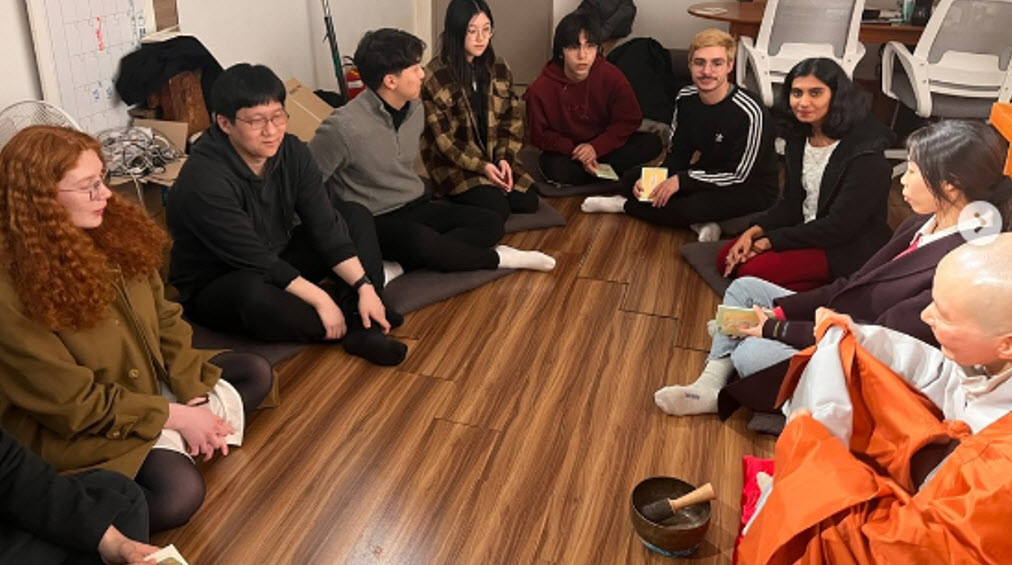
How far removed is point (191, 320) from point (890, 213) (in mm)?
2896

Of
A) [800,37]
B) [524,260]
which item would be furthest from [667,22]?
[524,260]

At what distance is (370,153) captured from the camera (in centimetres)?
313

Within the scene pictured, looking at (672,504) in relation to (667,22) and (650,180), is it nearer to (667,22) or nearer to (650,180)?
(650,180)

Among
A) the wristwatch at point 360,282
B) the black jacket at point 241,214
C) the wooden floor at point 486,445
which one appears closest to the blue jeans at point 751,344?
the wooden floor at point 486,445

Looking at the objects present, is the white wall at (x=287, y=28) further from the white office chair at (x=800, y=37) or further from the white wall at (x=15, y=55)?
the white office chair at (x=800, y=37)

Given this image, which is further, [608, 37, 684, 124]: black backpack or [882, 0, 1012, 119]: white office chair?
[608, 37, 684, 124]: black backpack

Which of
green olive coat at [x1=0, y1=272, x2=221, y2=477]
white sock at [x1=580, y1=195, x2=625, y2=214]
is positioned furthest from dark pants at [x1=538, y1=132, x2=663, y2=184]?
green olive coat at [x1=0, y1=272, x2=221, y2=477]

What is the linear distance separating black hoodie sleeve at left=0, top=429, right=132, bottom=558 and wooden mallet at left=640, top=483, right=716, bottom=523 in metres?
1.10

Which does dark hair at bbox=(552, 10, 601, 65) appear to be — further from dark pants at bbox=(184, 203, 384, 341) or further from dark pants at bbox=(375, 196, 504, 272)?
dark pants at bbox=(184, 203, 384, 341)

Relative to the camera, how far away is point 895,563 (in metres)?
1.45

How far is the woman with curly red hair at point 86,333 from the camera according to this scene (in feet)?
6.03

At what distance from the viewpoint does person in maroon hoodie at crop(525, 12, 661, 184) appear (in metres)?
4.00

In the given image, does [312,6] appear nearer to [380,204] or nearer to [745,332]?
[380,204]

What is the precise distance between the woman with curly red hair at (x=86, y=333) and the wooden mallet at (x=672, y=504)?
1000mm
